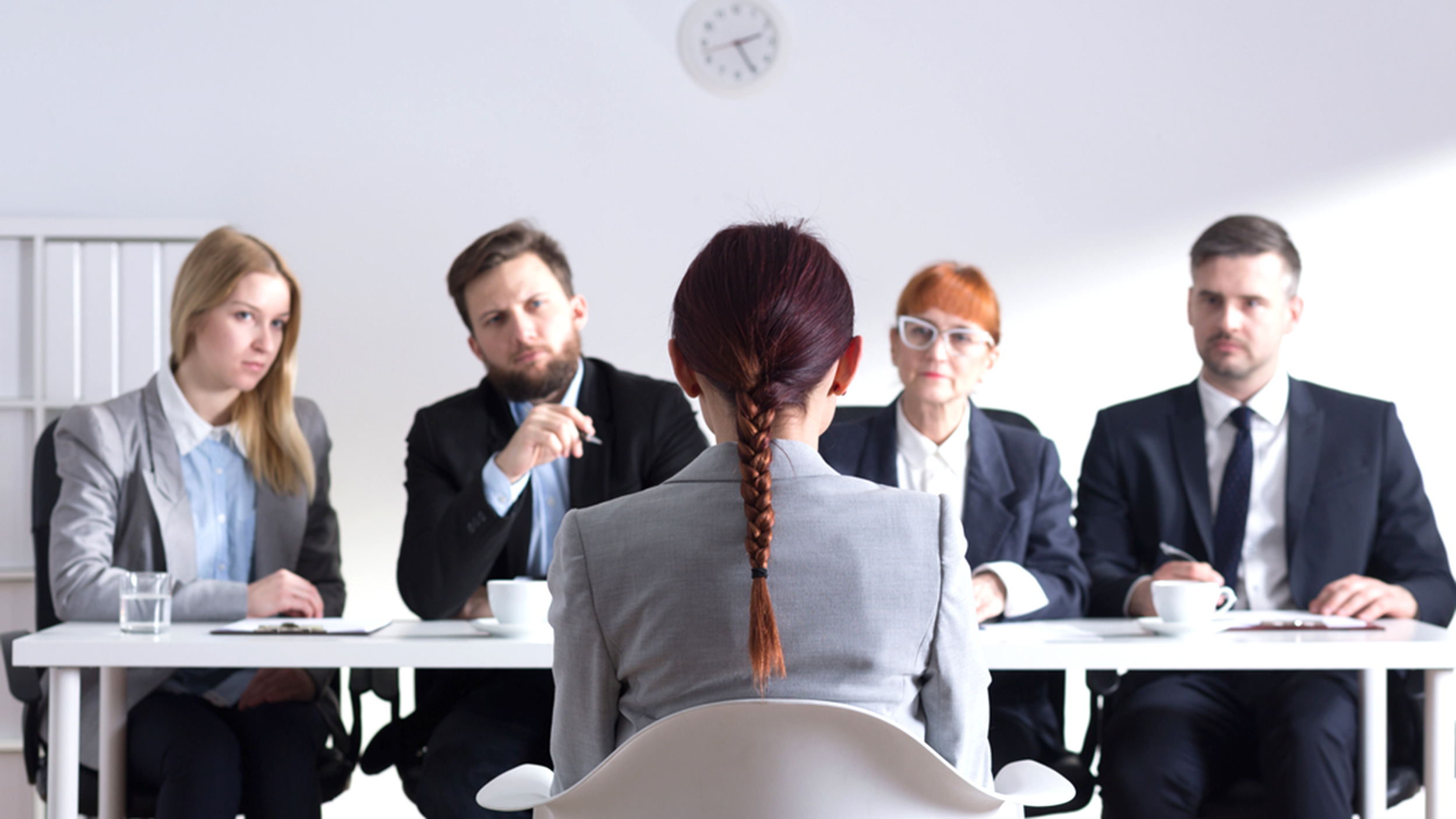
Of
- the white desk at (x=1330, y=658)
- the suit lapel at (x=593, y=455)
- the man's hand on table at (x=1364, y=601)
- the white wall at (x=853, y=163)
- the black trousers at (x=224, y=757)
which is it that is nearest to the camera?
the white desk at (x=1330, y=658)

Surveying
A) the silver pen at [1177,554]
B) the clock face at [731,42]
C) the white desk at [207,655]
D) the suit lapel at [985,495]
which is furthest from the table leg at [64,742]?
the clock face at [731,42]

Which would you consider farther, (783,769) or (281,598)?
(281,598)

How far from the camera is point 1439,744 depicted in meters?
1.87

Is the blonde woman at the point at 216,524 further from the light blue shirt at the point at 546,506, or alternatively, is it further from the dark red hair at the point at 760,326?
the dark red hair at the point at 760,326

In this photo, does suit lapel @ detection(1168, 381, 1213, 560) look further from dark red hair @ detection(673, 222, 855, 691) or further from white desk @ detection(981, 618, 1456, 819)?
dark red hair @ detection(673, 222, 855, 691)

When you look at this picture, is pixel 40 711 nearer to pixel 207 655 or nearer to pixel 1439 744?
pixel 207 655

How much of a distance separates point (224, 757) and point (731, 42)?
240 cm

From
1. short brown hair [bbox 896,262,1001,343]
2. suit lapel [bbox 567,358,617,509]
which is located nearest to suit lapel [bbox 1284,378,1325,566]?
short brown hair [bbox 896,262,1001,343]

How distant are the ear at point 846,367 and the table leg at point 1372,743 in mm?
1169

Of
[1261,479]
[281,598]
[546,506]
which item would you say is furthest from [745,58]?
[281,598]

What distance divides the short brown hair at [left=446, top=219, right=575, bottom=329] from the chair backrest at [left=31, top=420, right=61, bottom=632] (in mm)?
867

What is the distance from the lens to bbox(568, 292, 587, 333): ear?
2654mm

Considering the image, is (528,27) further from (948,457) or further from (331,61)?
(948,457)

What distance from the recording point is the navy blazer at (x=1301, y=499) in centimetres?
236
